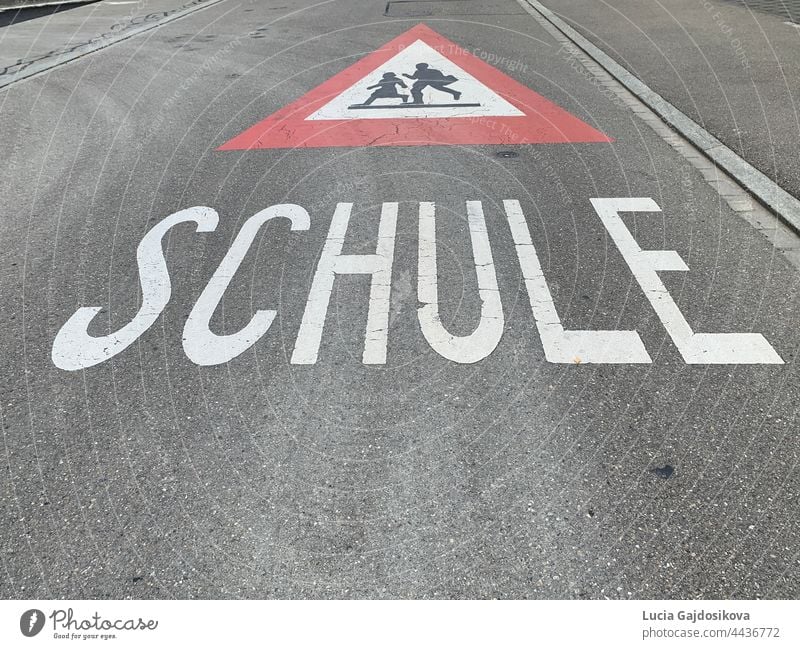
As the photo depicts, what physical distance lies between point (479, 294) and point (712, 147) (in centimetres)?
370

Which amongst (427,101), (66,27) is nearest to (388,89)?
(427,101)

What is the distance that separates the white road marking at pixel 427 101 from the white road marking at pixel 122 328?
379 centimetres

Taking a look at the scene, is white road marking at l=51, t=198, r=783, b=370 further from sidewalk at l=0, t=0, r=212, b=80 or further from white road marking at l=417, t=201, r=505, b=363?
sidewalk at l=0, t=0, r=212, b=80

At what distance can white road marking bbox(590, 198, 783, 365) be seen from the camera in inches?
140

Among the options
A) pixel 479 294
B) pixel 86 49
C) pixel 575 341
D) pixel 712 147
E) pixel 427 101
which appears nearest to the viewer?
pixel 575 341

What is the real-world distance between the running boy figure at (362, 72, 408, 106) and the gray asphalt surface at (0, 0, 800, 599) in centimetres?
294

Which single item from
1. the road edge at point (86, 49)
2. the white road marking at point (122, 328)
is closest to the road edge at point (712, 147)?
the white road marking at point (122, 328)

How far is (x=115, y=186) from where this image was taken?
6.18 metres

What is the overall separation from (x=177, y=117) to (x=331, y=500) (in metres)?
6.90

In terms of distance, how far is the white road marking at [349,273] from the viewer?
3.75m

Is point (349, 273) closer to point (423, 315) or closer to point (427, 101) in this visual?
point (423, 315)

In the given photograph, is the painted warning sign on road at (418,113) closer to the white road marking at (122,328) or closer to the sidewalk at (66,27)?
the white road marking at (122,328)

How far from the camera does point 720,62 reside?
9.15 m
